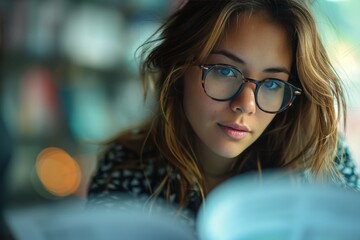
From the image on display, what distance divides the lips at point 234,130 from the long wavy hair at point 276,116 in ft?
0.19

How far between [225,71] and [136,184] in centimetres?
22

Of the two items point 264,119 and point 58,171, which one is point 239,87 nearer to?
point 264,119

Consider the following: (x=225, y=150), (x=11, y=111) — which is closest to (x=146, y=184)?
(x=225, y=150)

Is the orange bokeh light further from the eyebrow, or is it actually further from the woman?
the eyebrow

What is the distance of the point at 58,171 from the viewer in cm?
152

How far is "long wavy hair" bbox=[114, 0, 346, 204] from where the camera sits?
61 centimetres

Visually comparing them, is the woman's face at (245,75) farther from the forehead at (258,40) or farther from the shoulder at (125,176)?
the shoulder at (125,176)

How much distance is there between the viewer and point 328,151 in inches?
26.8

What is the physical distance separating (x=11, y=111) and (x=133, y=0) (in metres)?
0.53

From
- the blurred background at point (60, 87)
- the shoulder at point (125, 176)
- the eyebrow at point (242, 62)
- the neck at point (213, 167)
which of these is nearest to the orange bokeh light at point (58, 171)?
the blurred background at point (60, 87)

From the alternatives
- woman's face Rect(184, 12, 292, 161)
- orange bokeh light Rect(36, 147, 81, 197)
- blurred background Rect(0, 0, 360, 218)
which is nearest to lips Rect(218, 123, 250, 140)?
woman's face Rect(184, 12, 292, 161)

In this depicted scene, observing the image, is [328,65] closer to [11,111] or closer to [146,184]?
[146,184]

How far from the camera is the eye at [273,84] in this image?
0.61 m

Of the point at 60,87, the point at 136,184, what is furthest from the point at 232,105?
the point at 60,87
